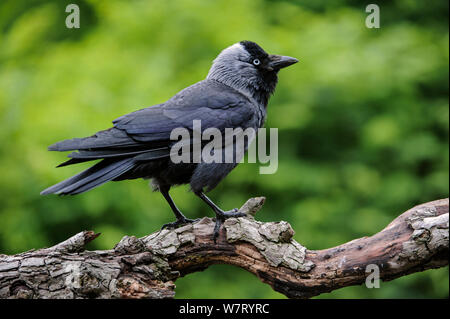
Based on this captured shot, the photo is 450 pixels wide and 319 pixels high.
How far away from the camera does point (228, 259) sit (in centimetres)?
364

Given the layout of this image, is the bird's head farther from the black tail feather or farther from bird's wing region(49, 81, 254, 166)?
the black tail feather

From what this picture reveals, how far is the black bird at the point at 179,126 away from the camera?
145 inches

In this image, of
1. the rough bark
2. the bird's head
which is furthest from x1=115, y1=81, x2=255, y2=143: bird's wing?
the rough bark

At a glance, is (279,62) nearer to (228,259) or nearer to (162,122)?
(162,122)

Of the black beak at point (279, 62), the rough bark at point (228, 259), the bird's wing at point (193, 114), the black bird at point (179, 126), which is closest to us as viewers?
the rough bark at point (228, 259)

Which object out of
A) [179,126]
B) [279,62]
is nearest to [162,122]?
[179,126]

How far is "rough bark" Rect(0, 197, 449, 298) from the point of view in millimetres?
3199

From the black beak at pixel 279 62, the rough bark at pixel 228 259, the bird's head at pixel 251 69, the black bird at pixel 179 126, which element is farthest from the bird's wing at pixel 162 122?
the rough bark at pixel 228 259

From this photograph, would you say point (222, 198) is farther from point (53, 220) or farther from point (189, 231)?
point (189, 231)

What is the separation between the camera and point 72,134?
5344mm

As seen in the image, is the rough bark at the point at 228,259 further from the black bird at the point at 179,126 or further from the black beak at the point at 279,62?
the black beak at the point at 279,62

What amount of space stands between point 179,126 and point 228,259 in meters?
1.09

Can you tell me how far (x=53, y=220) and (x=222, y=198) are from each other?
1907mm

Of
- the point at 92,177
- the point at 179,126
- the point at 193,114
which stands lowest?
the point at 92,177
